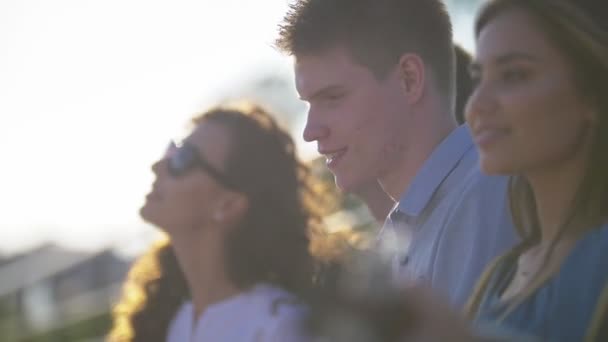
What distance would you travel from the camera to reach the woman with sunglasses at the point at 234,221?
Answer: 3.04 meters

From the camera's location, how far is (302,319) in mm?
1729

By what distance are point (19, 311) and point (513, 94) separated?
15723 millimetres

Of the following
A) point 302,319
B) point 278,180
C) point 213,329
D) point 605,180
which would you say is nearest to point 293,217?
point 278,180

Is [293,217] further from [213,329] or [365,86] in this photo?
[365,86]

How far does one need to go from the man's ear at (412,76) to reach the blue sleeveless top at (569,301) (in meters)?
1.68

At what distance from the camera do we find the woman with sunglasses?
3.04 meters

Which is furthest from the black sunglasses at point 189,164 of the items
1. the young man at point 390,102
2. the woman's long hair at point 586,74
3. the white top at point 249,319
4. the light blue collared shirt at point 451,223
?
the woman's long hair at point 586,74

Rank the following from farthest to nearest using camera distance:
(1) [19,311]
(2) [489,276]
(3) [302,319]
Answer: (1) [19,311] → (2) [489,276] → (3) [302,319]

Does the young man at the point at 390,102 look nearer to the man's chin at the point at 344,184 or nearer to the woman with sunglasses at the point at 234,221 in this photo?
the man's chin at the point at 344,184

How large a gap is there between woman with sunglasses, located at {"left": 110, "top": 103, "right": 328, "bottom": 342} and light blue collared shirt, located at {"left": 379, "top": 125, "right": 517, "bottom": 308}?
0.31m

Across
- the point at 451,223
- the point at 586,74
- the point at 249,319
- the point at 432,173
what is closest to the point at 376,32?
the point at 432,173

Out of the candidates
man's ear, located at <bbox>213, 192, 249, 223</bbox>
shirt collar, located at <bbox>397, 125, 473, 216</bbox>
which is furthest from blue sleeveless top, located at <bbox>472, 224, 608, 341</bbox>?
shirt collar, located at <bbox>397, 125, 473, 216</bbox>

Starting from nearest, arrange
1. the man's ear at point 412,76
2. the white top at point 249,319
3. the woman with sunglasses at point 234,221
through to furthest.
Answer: the white top at point 249,319 → the woman with sunglasses at point 234,221 → the man's ear at point 412,76

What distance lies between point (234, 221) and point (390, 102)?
1051 millimetres
